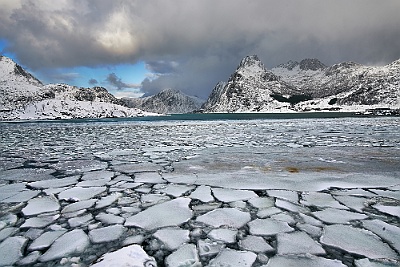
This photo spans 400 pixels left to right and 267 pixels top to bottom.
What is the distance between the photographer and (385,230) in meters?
2.65

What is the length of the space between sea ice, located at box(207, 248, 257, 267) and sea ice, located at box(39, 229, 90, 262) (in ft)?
4.23

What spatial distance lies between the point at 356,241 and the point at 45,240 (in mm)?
3145

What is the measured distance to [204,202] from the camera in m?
3.58

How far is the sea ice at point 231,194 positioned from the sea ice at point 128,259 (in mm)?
1641

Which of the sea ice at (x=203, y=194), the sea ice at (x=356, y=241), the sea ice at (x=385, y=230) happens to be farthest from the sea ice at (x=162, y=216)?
the sea ice at (x=385, y=230)

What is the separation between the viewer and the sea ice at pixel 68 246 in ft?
7.50

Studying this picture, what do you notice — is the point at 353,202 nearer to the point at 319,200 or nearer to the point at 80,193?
the point at 319,200

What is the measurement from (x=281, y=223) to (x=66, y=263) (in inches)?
87.0

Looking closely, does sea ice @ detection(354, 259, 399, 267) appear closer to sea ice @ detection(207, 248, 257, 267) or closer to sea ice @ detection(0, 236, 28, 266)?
sea ice @ detection(207, 248, 257, 267)

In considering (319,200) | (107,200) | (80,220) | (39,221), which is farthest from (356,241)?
(39,221)

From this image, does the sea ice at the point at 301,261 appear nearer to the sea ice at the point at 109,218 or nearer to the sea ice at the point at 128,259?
the sea ice at the point at 128,259

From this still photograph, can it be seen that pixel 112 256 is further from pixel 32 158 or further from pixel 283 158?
pixel 32 158

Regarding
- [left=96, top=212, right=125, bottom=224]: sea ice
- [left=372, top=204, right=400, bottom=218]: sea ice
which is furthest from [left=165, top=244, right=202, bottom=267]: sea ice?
[left=372, top=204, right=400, bottom=218]: sea ice

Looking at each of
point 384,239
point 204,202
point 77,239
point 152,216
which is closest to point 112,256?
Answer: point 77,239
